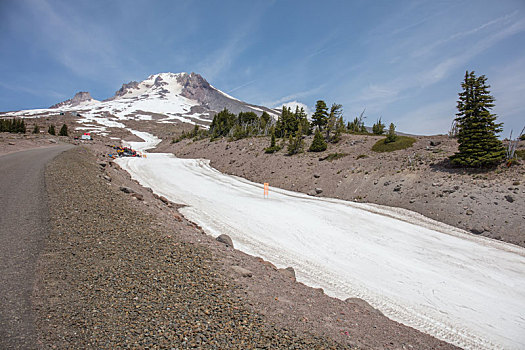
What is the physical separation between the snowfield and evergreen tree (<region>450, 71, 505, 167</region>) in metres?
6.97

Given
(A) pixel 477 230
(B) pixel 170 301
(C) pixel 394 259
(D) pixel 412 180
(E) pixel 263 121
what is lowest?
(C) pixel 394 259

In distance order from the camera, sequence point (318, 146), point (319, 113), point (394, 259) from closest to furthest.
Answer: point (394, 259) → point (318, 146) → point (319, 113)

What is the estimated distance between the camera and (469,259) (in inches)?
379

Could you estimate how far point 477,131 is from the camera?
16859 millimetres

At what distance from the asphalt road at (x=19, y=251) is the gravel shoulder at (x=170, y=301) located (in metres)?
0.16

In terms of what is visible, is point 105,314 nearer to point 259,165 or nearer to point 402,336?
point 402,336

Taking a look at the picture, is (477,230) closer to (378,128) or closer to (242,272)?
(242,272)

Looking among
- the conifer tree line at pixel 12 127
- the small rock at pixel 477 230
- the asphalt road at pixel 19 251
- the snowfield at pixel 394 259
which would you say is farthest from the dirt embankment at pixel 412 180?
the conifer tree line at pixel 12 127

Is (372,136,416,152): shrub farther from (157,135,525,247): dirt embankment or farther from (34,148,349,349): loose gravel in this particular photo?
(34,148,349,349): loose gravel

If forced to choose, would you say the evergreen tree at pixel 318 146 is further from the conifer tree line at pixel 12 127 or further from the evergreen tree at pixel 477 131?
the conifer tree line at pixel 12 127

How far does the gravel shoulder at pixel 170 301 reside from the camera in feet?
9.72

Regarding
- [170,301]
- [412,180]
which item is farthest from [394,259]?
[412,180]

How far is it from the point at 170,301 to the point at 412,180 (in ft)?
61.3

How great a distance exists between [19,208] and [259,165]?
22.1 metres
